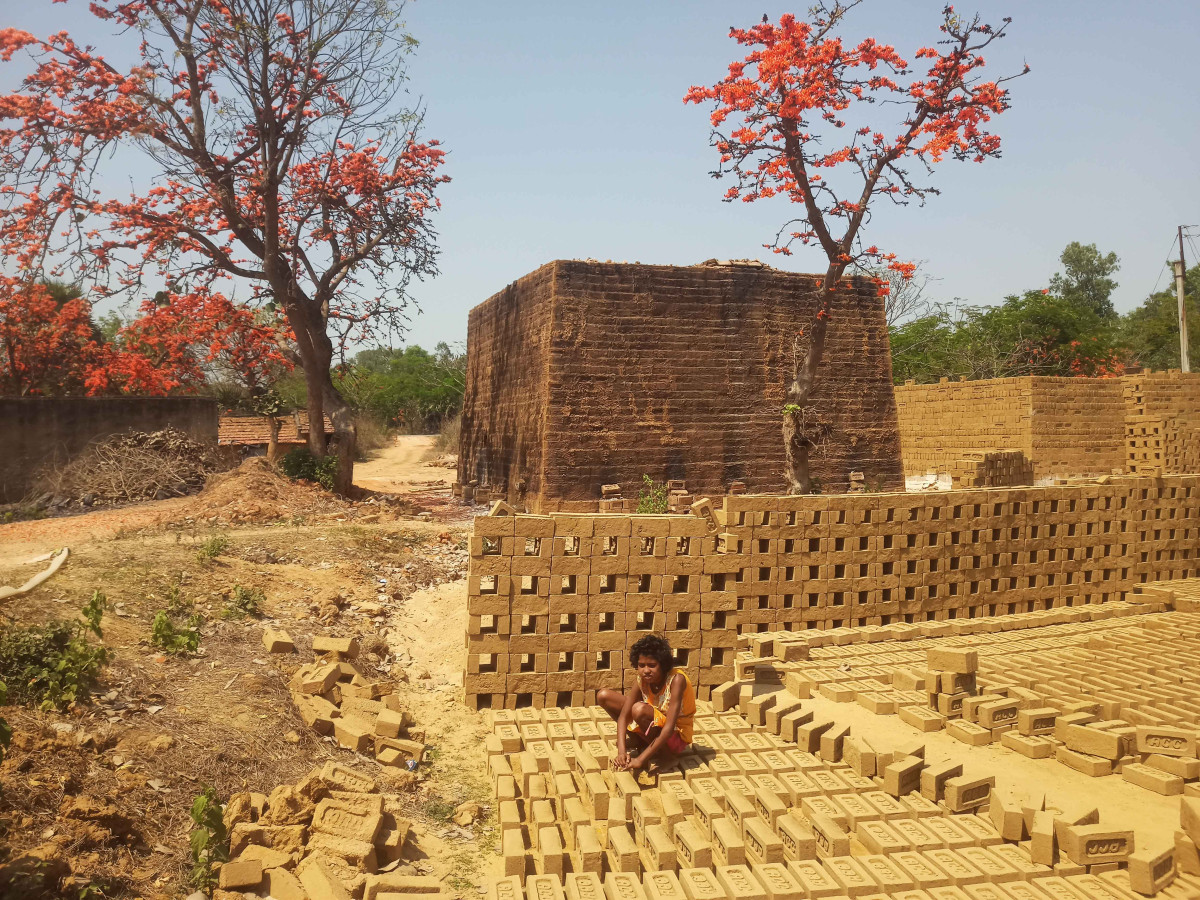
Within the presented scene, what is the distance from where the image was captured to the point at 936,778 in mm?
4832

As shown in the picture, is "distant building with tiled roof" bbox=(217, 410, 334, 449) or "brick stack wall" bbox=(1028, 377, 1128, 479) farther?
"distant building with tiled roof" bbox=(217, 410, 334, 449)

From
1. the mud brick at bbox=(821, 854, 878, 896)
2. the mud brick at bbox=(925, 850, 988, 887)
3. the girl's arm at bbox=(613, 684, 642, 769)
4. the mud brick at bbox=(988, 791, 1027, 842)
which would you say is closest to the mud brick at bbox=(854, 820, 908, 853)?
the mud brick at bbox=(925, 850, 988, 887)

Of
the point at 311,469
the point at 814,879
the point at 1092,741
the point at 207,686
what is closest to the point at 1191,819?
the point at 1092,741

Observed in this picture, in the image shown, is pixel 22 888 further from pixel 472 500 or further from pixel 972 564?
pixel 472 500

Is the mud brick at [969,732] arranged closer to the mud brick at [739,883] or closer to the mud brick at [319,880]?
the mud brick at [739,883]

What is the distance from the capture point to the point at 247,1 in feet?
45.4

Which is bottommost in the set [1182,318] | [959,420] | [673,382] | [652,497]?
[652,497]

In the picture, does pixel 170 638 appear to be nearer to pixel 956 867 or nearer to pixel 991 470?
pixel 956 867

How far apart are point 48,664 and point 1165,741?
703cm

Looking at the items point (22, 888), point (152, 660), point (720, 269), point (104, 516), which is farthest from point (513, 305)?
point (22, 888)

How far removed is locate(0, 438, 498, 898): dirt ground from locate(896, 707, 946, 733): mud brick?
3149 millimetres

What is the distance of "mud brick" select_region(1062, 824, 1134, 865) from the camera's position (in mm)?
4172

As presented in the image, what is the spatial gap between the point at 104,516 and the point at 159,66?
766 centimetres

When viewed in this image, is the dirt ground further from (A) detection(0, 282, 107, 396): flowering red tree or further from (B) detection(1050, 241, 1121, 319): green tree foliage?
(B) detection(1050, 241, 1121, 319): green tree foliage
